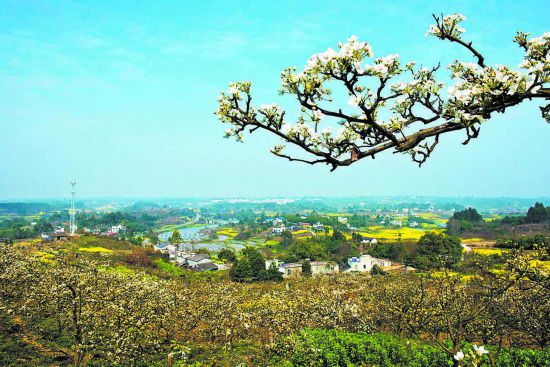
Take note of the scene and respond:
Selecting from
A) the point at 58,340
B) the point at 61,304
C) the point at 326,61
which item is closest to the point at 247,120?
the point at 326,61

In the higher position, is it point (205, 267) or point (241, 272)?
point (241, 272)

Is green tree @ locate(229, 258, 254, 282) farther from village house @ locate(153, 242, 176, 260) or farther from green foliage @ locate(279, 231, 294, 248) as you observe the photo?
green foliage @ locate(279, 231, 294, 248)

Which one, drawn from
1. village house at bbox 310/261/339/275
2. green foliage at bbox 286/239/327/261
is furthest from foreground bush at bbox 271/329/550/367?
green foliage at bbox 286/239/327/261

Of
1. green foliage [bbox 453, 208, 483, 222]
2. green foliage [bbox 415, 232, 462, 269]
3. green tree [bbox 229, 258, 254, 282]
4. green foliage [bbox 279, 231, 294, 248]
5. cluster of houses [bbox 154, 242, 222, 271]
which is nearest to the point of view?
green tree [bbox 229, 258, 254, 282]

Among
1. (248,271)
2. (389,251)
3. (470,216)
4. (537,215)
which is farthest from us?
(470,216)

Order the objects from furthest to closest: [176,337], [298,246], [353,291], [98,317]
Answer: [298,246] < [353,291] < [176,337] < [98,317]

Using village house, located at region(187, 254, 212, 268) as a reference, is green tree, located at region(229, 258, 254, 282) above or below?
above

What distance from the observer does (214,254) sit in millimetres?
120438

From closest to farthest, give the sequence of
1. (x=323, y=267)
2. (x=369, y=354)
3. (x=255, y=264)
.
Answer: (x=369, y=354)
(x=255, y=264)
(x=323, y=267)

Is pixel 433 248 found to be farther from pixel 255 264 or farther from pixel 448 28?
pixel 448 28

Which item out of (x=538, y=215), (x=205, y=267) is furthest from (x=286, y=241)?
(x=538, y=215)

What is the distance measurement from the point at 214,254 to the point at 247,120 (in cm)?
12013

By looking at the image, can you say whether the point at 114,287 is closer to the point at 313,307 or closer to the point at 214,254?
the point at 313,307

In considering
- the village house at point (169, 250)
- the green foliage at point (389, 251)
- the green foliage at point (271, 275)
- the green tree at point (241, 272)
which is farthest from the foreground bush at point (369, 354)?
the green foliage at point (389, 251)
